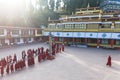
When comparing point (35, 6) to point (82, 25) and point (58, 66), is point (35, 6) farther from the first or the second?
point (58, 66)

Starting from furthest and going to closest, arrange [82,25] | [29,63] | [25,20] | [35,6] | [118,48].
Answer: [35,6]
[25,20]
[82,25]
[118,48]
[29,63]

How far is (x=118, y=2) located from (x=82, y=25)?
14406mm

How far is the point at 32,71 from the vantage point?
18.2 meters

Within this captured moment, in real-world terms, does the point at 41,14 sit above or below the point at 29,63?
above

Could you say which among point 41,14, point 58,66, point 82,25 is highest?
point 41,14

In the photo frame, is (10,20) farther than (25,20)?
No

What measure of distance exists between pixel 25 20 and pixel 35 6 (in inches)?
430

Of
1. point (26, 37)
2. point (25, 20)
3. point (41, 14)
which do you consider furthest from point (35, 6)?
point (26, 37)

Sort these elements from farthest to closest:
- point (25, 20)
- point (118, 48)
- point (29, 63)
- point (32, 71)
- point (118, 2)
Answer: point (25, 20) < point (118, 2) < point (118, 48) < point (29, 63) < point (32, 71)

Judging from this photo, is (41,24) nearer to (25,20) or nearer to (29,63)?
(25,20)

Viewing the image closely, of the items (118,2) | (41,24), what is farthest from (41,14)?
(118,2)

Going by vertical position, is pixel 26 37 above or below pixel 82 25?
below

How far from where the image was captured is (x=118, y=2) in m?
47.9

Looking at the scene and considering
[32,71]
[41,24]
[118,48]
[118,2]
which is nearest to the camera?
[32,71]
